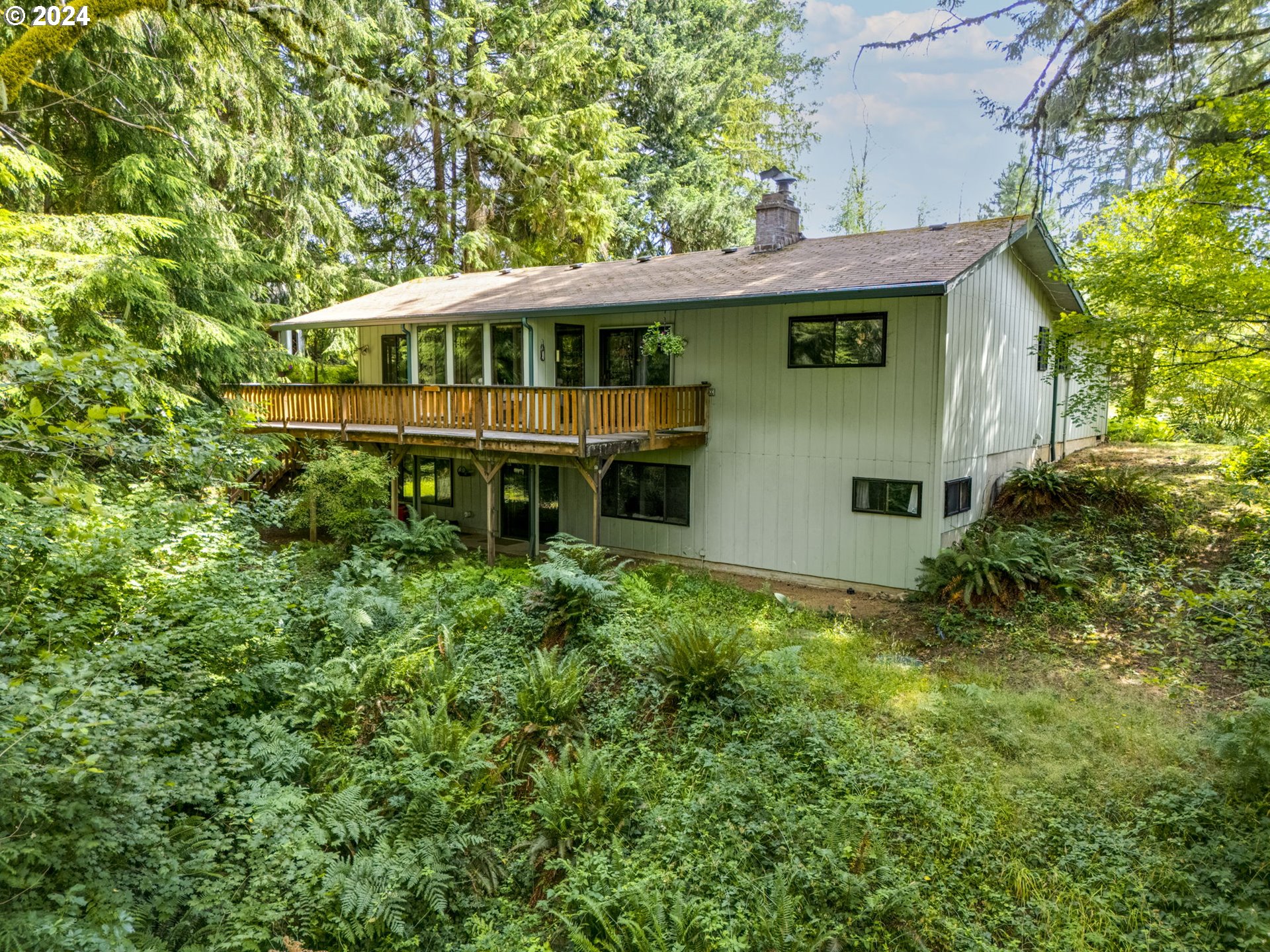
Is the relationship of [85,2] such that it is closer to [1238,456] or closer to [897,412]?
[897,412]

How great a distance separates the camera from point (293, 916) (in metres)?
4.92

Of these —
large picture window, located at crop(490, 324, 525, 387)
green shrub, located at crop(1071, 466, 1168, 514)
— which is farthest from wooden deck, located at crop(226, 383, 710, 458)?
green shrub, located at crop(1071, 466, 1168, 514)

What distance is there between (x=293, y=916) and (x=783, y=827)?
3435 mm

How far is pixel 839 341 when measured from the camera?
11273mm

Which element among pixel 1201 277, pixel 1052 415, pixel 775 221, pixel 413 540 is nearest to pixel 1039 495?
pixel 1052 415

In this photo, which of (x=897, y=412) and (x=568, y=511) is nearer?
(x=897, y=412)

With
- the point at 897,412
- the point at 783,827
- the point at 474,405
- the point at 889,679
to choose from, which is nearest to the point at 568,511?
the point at 474,405

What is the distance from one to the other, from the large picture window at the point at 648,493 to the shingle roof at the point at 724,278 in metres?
3.20

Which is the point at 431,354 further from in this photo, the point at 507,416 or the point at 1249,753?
the point at 1249,753

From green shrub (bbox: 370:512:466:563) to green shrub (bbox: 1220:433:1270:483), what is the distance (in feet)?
36.4

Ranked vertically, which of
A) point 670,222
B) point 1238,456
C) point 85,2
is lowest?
point 1238,456

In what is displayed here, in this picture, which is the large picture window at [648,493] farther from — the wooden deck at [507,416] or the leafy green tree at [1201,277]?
the leafy green tree at [1201,277]

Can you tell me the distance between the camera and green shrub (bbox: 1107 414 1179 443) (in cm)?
1497

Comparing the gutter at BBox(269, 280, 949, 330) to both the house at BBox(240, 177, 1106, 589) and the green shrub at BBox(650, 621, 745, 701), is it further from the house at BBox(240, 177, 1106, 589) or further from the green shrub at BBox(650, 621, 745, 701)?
the green shrub at BBox(650, 621, 745, 701)
